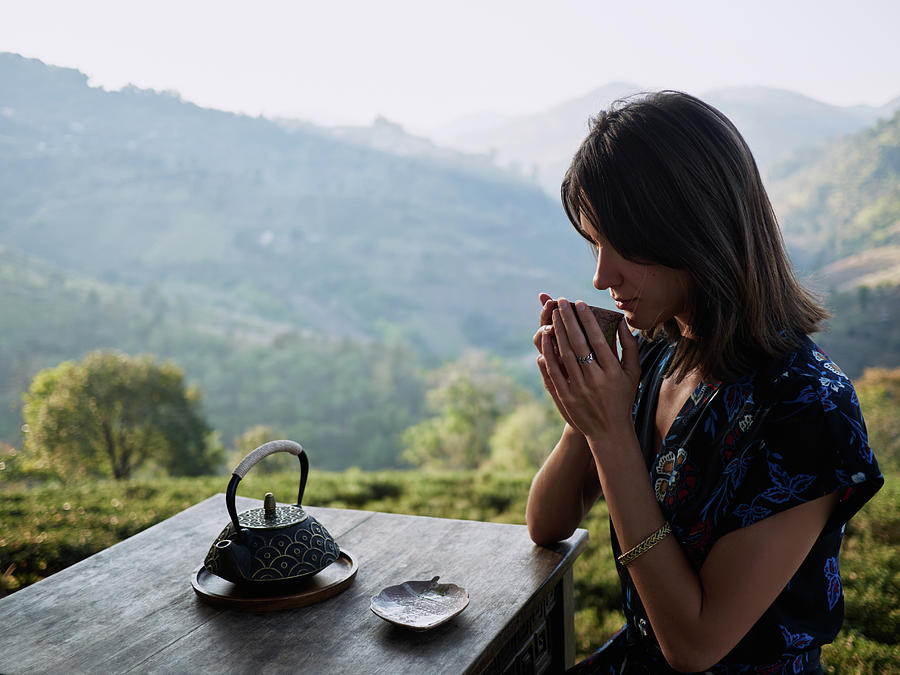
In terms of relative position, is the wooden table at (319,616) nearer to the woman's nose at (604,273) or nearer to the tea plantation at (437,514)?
the woman's nose at (604,273)

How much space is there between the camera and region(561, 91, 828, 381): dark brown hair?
113 cm

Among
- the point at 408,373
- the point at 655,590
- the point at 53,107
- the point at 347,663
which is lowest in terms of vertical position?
the point at 408,373

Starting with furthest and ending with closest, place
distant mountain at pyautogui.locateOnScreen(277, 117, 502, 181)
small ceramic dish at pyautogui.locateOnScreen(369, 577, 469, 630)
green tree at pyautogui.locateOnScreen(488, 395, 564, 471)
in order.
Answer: distant mountain at pyautogui.locateOnScreen(277, 117, 502, 181) → green tree at pyautogui.locateOnScreen(488, 395, 564, 471) → small ceramic dish at pyautogui.locateOnScreen(369, 577, 469, 630)

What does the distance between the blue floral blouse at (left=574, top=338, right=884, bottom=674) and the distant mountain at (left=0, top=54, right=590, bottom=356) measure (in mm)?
25191

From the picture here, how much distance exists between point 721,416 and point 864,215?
539 inches

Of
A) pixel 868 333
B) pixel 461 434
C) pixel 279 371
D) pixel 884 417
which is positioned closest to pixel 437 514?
pixel 884 417

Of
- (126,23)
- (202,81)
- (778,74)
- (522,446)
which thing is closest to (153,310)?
(202,81)

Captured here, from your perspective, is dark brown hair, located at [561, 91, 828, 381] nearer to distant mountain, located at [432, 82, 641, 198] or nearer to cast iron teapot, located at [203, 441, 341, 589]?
cast iron teapot, located at [203, 441, 341, 589]

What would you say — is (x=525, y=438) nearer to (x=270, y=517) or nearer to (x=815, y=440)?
(x=270, y=517)

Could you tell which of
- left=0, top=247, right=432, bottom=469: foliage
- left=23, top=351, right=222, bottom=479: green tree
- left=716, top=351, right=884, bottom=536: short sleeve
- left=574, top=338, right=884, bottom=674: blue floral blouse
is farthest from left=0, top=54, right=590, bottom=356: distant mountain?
left=716, top=351, right=884, bottom=536: short sleeve

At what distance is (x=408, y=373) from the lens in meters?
29.5

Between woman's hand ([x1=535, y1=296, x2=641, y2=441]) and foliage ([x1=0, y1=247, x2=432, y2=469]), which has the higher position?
woman's hand ([x1=535, y1=296, x2=641, y2=441])

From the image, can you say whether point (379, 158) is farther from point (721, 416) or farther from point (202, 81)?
point (721, 416)

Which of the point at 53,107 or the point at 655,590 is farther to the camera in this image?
the point at 53,107
